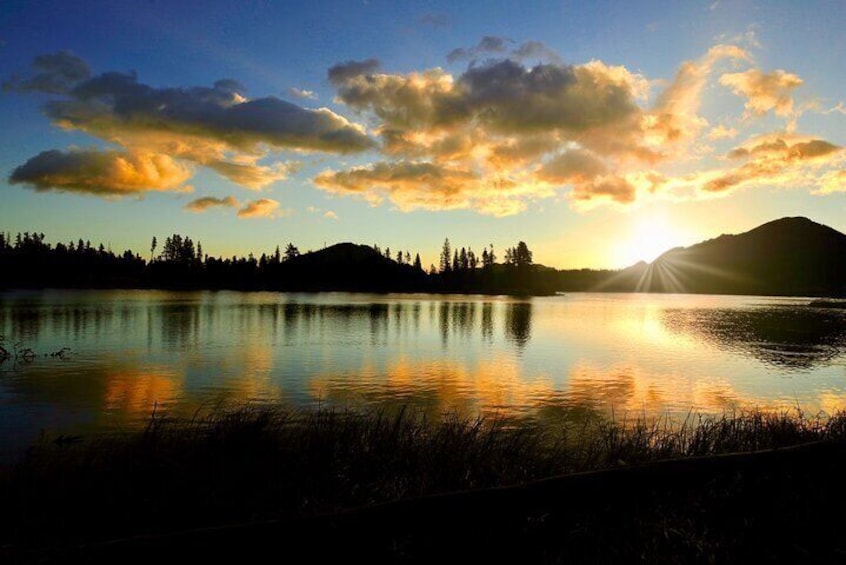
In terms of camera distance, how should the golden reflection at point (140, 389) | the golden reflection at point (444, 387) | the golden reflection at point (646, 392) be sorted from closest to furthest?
the golden reflection at point (140, 389)
the golden reflection at point (444, 387)
the golden reflection at point (646, 392)

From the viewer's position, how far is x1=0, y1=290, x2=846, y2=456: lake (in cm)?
2644

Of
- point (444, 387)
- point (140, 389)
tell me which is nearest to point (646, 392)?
point (444, 387)

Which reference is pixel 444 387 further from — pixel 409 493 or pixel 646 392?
pixel 409 493

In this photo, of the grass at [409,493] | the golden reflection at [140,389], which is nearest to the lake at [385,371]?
the golden reflection at [140,389]

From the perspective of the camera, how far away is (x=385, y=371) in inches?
1491

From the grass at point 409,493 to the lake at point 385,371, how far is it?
8624 millimetres

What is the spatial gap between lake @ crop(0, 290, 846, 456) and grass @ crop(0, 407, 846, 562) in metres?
8.62

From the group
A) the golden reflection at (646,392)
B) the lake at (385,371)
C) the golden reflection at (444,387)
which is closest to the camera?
the lake at (385,371)

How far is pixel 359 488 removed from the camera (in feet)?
36.6

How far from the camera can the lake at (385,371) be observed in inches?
1041

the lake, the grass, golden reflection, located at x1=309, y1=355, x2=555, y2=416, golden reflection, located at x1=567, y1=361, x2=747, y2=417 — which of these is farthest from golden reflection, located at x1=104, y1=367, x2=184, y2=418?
golden reflection, located at x1=567, y1=361, x2=747, y2=417

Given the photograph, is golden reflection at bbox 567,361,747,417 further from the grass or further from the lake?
the grass

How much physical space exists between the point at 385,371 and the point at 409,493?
89.9 ft

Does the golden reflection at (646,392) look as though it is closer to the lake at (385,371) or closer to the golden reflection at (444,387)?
the lake at (385,371)
